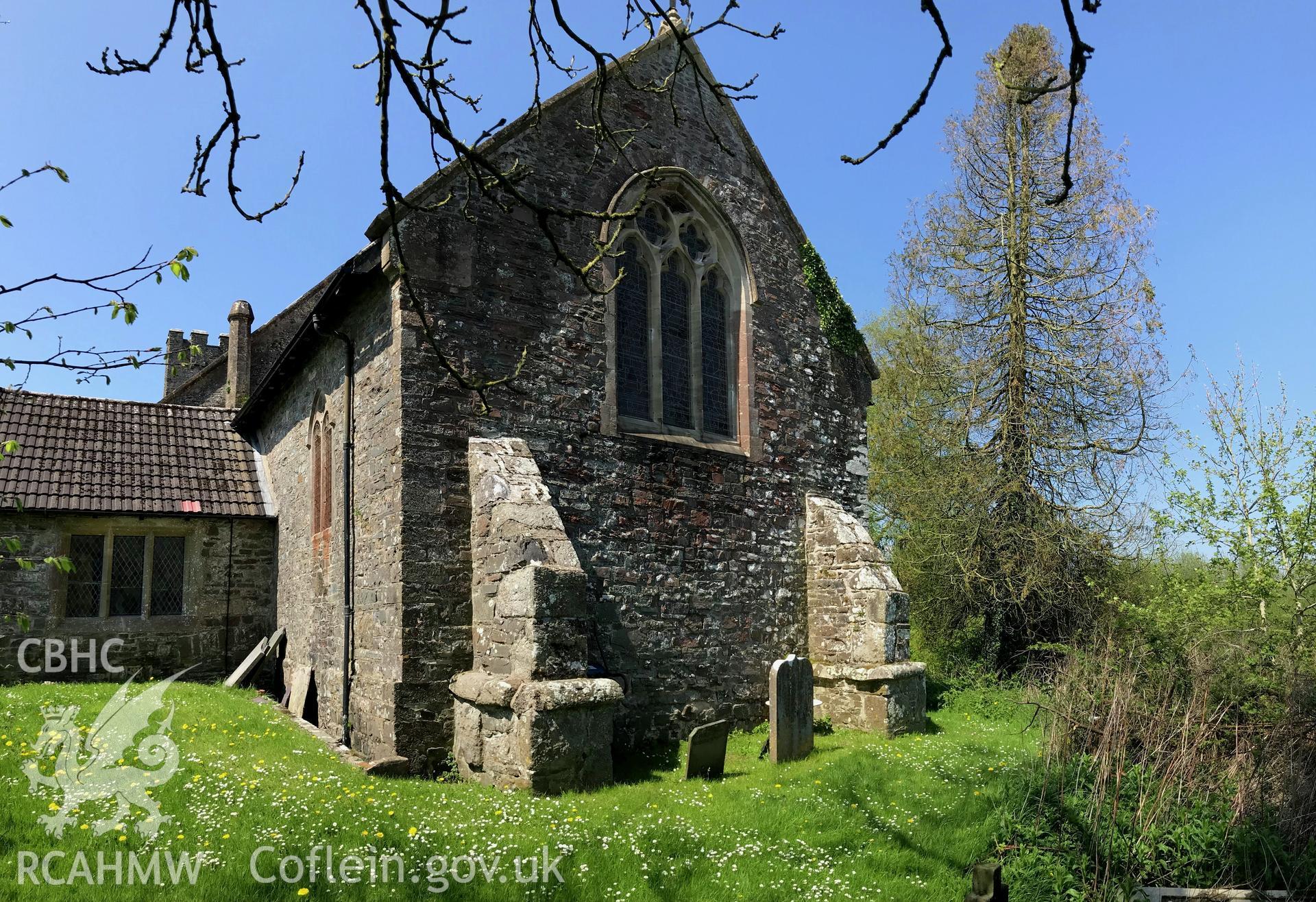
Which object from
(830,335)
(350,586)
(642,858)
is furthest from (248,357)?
(642,858)

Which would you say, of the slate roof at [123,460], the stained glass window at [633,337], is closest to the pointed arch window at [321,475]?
the slate roof at [123,460]

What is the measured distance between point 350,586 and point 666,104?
7.81 m

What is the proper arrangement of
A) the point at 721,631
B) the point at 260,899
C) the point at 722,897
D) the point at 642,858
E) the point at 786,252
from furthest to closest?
the point at 786,252 < the point at 721,631 < the point at 642,858 < the point at 722,897 < the point at 260,899

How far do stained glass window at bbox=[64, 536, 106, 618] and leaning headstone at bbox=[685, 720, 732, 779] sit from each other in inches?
391

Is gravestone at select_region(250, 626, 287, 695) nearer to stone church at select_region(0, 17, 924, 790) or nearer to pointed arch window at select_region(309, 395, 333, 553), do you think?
stone church at select_region(0, 17, 924, 790)

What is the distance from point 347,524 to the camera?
34.2ft

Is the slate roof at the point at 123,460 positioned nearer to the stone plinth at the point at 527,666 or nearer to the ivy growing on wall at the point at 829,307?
the stone plinth at the point at 527,666

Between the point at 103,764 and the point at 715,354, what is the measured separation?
8.47m

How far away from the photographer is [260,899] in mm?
5156

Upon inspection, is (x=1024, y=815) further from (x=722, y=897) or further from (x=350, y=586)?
(x=350, y=586)

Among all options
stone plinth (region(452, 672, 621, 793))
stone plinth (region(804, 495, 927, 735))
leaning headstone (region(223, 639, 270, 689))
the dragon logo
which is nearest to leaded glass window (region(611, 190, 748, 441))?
stone plinth (region(804, 495, 927, 735))

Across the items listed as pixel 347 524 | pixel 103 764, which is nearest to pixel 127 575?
pixel 347 524

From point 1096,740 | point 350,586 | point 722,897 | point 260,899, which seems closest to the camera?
point 260,899

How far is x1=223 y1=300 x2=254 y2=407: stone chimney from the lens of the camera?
21.2 m
